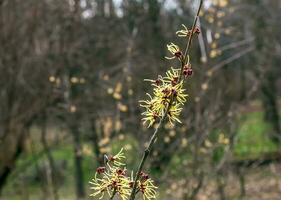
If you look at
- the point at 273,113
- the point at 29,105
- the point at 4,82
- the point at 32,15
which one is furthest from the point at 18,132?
the point at 273,113

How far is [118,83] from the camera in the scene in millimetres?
8281

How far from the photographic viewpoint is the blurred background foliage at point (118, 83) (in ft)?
27.0

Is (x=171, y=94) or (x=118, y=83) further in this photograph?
(x=118, y=83)

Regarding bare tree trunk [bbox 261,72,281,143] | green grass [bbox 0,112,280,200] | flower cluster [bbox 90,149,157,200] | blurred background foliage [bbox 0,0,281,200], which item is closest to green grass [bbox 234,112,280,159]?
green grass [bbox 0,112,280,200]

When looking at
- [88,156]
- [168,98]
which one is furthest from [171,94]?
[88,156]

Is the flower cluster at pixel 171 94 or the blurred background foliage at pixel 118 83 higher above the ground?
the blurred background foliage at pixel 118 83

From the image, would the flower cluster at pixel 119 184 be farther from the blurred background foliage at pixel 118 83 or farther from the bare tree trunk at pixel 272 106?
the bare tree trunk at pixel 272 106

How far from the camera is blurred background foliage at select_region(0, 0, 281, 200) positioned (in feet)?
27.0

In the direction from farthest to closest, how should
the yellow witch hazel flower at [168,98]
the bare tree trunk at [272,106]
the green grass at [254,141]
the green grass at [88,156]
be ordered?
the green grass at [254,141]
the bare tree trunk at [272,106]
the green grass at [88,156]
the yellow witch hazel flower at [168,98]

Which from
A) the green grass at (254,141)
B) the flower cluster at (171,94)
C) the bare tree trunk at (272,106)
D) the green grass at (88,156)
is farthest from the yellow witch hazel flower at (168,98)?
the bare tree trunk at (272,106)

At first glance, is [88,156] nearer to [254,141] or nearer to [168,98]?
[254,141]

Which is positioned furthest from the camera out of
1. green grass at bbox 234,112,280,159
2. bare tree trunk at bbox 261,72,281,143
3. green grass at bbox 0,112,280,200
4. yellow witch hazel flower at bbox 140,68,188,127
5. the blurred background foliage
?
green grass at bbox 234,112,280,159

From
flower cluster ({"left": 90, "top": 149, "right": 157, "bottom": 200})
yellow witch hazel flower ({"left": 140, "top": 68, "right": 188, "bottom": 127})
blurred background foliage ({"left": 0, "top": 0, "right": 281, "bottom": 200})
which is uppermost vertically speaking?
blurred background foliage ({"left": 0, "top": 0, "right": 281, "bottom": 200})

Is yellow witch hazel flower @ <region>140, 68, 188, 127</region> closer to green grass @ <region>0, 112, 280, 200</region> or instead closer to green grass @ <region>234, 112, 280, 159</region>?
green grass @ <region>0, 112, 280, 200</region>
